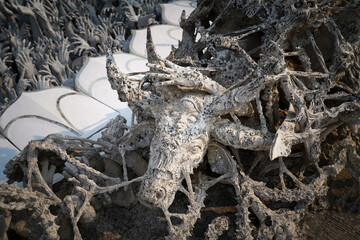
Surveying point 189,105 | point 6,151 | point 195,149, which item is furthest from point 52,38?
point 195,149

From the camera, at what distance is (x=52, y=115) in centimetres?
286

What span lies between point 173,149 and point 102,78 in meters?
2.25

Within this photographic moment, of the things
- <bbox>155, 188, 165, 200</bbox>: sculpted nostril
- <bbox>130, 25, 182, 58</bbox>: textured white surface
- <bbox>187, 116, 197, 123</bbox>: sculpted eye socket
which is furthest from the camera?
<bbox>130, 25, 182, 58</bbox>: textured white surface

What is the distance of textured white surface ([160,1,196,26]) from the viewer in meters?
4.85

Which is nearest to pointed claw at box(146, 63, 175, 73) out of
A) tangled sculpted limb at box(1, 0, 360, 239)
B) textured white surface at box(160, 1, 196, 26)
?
tangled sculpted limb at box(1, 0, 360, 239)

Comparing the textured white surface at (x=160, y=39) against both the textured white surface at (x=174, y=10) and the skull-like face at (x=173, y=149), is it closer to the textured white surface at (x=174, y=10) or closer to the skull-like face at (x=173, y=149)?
the textured white surface at (x=174, y=10)

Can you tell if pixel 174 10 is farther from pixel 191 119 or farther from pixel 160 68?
pixel 191 119


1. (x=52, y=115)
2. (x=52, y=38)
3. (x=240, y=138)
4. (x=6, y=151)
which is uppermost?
(x=240, y=138)

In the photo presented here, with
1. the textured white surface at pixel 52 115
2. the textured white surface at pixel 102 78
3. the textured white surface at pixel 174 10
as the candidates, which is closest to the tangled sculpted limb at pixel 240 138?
the textured white surface at pixel 52 115

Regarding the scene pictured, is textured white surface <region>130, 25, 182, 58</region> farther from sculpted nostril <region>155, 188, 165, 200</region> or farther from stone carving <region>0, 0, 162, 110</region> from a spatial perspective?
sculpted nostril <region>155, 188, 165, 200</region>

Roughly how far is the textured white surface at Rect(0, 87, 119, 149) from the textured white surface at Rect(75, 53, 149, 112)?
10 centimetres

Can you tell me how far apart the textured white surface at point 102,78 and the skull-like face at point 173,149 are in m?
1.59

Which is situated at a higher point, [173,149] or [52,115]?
[173,149]

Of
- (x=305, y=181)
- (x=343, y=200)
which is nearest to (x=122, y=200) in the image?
(x=305, y=181)
